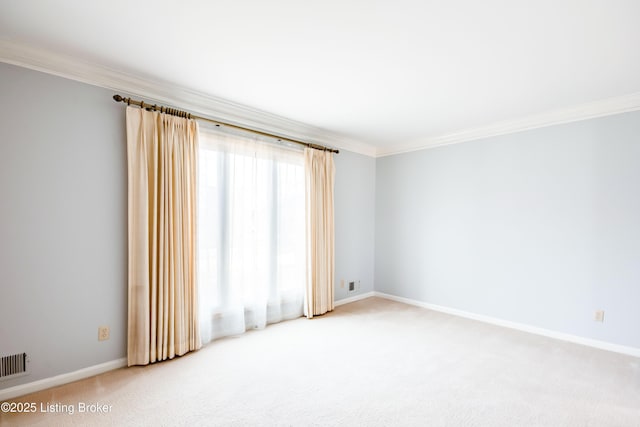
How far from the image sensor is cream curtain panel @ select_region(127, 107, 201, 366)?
2.71 meters

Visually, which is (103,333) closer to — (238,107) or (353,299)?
(238,107)

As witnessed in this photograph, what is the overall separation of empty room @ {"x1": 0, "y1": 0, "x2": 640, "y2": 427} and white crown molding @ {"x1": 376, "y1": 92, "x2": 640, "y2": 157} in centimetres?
2

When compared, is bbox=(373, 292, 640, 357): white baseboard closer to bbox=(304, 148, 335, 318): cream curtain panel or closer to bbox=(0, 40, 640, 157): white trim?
bbox=(304, 148, 335, 318): cream curtain panel

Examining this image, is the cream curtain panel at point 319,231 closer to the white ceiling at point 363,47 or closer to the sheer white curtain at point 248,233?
the sheer white curtain at point 248,233

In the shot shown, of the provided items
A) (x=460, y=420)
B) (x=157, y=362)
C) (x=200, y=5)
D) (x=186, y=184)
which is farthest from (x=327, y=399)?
(x=200, y=5)

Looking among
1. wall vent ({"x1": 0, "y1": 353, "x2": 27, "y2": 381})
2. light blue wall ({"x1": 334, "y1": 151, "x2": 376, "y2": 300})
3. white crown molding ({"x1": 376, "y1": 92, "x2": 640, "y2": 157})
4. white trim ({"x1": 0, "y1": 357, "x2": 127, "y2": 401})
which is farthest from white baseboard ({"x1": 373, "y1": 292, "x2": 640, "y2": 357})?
wall vent ({"x1": 0, "y1": 353, "x2": 27, "y2": 381})

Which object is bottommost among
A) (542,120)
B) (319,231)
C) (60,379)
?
(60,379)

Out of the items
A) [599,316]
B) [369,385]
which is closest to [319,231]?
[369,385]

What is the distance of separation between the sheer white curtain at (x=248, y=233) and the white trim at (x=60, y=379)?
0.79m

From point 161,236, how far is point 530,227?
4147mm

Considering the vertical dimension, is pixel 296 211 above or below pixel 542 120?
below

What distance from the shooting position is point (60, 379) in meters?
2.39

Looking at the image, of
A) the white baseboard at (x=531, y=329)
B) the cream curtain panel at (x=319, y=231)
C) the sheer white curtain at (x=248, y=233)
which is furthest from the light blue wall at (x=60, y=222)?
the white baseboard at (x=531, y=329)

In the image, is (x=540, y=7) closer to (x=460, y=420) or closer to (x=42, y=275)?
(x=460, y=420)
